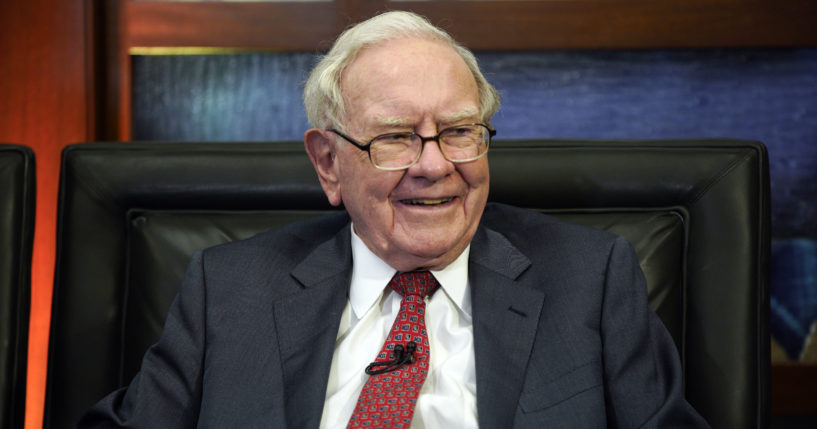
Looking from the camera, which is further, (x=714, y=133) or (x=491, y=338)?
(x=714, y=133)

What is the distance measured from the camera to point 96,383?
1.64 meters

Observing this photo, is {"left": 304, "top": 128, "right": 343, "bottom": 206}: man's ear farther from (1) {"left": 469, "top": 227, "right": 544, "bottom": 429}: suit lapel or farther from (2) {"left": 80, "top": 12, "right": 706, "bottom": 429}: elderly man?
(1) {"left": 469, "top": 227, "right": 544, "bottom": 429}: suit lapel

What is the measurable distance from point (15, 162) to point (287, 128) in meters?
1.16

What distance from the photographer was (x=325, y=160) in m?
1.58

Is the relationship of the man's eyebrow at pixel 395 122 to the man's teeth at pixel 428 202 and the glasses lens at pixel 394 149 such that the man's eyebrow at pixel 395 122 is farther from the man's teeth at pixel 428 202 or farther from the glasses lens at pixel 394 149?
the man's teeth at pixel 428 202

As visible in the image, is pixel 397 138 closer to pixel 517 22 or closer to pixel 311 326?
pixel 311 326

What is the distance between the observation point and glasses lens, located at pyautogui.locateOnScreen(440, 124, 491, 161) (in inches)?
56.5

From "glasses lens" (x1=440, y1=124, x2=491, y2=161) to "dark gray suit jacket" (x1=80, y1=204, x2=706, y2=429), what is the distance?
201 millimetres

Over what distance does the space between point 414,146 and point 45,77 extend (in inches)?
63.2

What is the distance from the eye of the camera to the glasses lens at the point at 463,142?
1435 mm

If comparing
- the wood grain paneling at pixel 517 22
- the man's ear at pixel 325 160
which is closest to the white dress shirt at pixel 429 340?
the man's ear at pixel 325 160

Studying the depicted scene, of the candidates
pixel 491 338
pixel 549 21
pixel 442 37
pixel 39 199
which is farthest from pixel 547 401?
pixel 39 199

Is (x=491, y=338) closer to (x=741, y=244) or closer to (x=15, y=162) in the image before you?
(x=741, y=244)

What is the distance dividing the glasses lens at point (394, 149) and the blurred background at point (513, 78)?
118 centimetres
